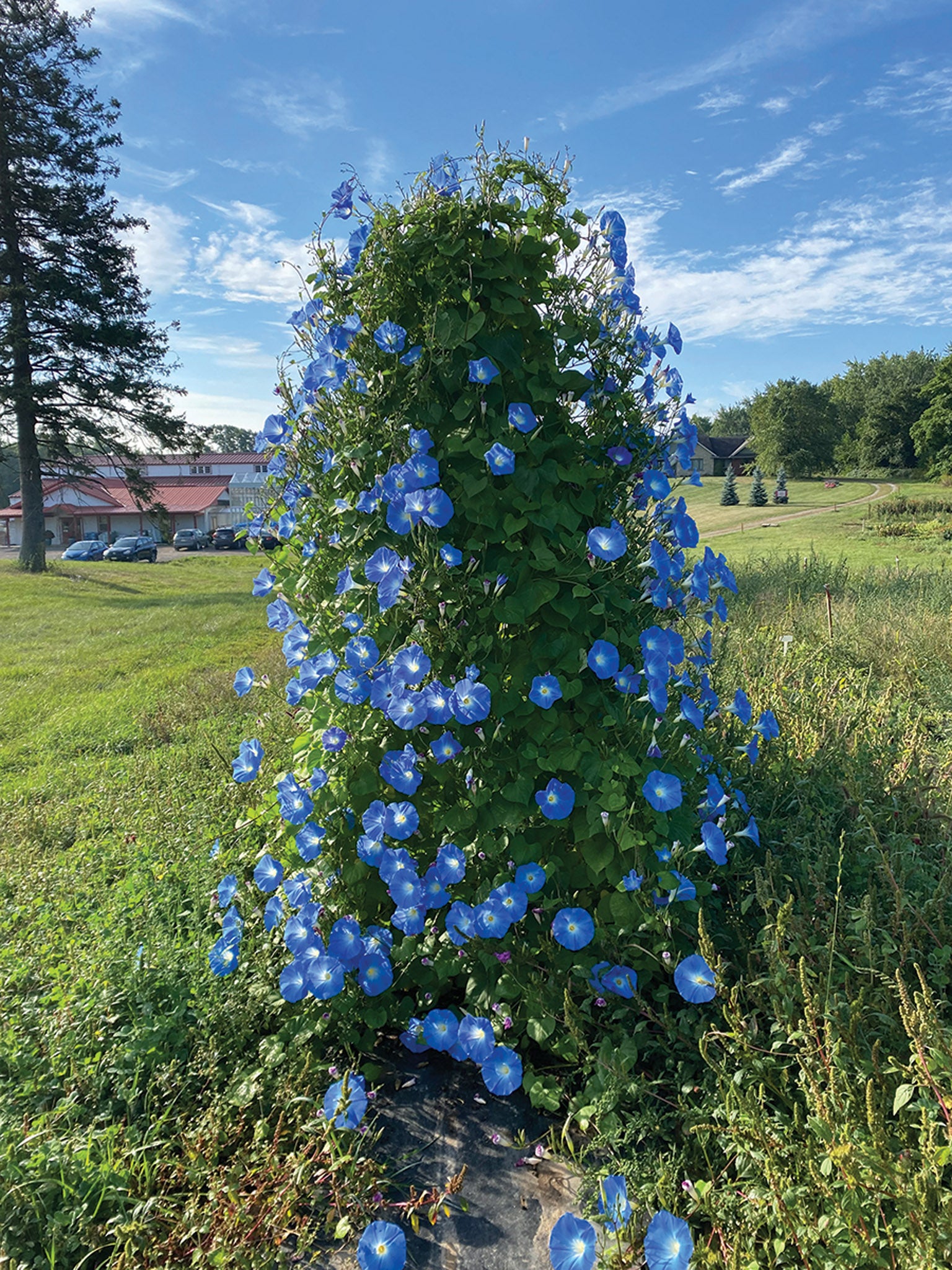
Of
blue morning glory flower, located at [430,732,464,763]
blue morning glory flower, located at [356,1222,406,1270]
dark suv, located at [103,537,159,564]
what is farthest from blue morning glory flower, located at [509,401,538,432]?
dark suv, located at [103,537,159,564]

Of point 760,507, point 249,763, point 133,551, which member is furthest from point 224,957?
point 760,507

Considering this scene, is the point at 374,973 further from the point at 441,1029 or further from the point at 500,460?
the point at 500,460

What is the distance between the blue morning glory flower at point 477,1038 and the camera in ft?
6.14

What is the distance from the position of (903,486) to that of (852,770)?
43.7 meters

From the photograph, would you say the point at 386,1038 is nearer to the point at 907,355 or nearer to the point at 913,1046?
the point at 913,1046

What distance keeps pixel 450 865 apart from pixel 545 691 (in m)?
0.51

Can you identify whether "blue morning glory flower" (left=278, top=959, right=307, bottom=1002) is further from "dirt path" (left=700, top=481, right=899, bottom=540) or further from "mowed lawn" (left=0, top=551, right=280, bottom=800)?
"dirt path" (left=700, top=481, right=899, bottom=540)

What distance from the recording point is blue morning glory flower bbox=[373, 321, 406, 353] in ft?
6.88

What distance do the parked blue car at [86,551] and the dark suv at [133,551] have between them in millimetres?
750

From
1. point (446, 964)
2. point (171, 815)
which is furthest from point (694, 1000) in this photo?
point (171, 815)

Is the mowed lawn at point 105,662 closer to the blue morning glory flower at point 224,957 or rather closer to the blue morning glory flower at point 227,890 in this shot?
the blue morning glory flower at point 227,890

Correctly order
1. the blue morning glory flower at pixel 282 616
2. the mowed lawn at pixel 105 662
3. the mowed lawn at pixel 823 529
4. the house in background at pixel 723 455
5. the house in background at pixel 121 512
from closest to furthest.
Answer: the blue morning glory flower at pixel 282 616
the mowed lawn at pixel 105 662
the mowed lawn at pixel 823 529
the house in background at pixel 121 512
the house in background at pixel 723 455

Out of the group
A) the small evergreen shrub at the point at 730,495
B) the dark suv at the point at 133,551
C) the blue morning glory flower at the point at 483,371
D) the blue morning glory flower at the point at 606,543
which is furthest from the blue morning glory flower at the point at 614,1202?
the small evergreen shrub at the point at 730,495

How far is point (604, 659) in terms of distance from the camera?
78.4 inches
